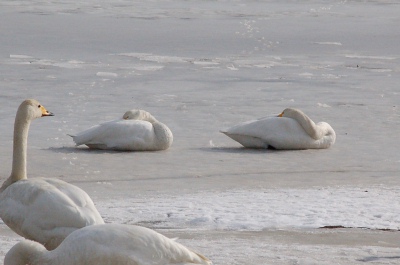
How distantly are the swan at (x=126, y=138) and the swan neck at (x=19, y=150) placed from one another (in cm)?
304

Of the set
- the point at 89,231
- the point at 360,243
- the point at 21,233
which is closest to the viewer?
the point at 89,231

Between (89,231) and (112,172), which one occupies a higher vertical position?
(89,231)

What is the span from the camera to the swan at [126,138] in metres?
10.2

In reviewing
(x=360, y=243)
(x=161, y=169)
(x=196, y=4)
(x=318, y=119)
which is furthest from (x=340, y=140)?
(x=196, y=4)

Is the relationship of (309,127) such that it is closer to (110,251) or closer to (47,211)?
(47,211)

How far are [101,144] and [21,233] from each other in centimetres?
449

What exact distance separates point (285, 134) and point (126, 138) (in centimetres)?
163

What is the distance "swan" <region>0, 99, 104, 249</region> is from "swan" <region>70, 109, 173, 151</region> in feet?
13.3

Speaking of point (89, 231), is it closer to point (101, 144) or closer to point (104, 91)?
point (101, 144)

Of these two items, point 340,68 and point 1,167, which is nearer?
point 1,167

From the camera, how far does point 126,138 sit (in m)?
10.2

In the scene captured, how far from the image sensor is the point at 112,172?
905 centimetres

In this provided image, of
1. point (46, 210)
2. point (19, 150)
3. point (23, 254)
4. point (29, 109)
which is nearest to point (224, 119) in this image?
point (29, 109)

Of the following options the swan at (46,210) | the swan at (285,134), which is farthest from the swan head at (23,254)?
the swan at (285,134)
